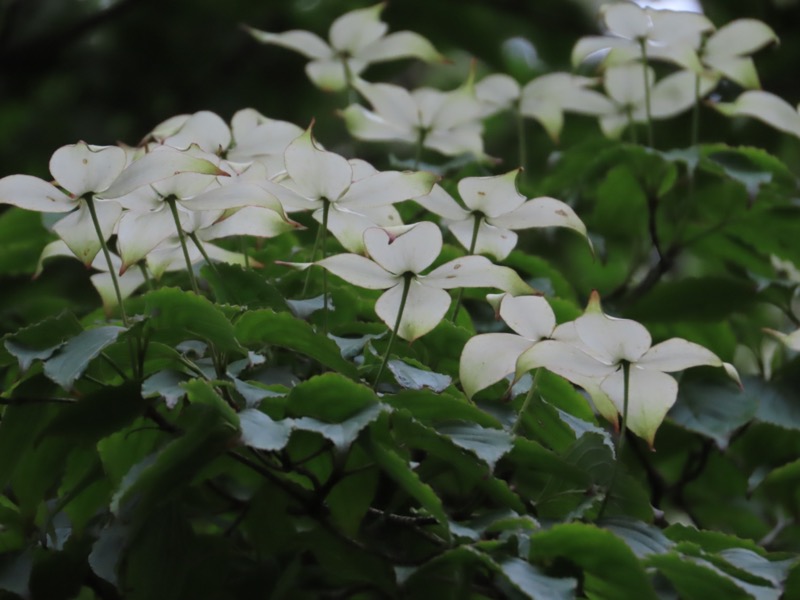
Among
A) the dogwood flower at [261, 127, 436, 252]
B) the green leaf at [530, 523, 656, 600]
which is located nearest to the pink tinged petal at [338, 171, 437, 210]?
the dogwood flower at [261, 127, 436, 252]

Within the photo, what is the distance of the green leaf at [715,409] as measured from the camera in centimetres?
76

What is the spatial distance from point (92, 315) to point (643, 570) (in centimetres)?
48

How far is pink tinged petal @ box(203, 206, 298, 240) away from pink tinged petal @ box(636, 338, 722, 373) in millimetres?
230

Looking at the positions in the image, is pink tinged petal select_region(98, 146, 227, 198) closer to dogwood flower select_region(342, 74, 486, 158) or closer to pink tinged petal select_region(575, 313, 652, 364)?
pink tinged petal select_region(575, 313, 652, 364)

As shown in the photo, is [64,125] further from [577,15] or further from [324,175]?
[324,175]

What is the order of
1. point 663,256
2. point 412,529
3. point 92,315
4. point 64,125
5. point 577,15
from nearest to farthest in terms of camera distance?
point 412,529
point 92,315
point 663,256
point 577,15
point 64,125

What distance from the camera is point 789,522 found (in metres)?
0.79

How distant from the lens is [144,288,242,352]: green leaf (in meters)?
0.52

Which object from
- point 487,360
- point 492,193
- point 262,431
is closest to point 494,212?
point 492,193

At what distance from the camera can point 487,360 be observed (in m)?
0.56

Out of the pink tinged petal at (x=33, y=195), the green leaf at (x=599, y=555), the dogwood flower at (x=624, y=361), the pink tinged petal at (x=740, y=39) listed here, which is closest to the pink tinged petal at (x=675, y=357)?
the dogwood flower at (x=624, y=361)

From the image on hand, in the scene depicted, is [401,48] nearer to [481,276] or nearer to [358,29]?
[358,29]

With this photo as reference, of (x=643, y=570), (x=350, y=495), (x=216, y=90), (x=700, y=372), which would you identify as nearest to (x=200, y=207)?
(x=350, y=495)

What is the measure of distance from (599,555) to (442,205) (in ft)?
0.81
